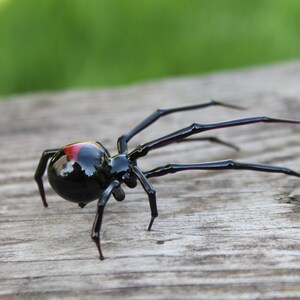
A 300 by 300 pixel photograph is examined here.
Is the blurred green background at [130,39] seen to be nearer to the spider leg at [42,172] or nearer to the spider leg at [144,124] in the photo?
the spider leg at [144,124]

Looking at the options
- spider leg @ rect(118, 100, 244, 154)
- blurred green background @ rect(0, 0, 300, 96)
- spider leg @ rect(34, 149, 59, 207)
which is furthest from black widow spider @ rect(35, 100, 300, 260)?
blurred green background @ rect(0, 0, 300, 96)

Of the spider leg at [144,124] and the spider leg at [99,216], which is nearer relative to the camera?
the spider leg at [99,216]

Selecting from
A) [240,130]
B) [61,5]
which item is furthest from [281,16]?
[240,130]

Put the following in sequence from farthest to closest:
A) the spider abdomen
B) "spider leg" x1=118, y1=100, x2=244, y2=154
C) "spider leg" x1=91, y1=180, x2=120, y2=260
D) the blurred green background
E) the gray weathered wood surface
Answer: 1. the blurred green background
2. "spider leg" x1=118, y1=100, x2=244, y2=154
3. the spider abdomen
4. "spider leg" x1=91, y1=180, x2=120, y2=260
5. the gray weathered wood surface

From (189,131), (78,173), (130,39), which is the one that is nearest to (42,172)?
(78,173)

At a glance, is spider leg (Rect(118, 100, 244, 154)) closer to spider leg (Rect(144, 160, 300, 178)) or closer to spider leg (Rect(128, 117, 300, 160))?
spider leg (Rect(128, 117, 300, 160))

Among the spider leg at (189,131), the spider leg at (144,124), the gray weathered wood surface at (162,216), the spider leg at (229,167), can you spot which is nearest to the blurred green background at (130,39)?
the gray weathered wood surface at (162,216)
